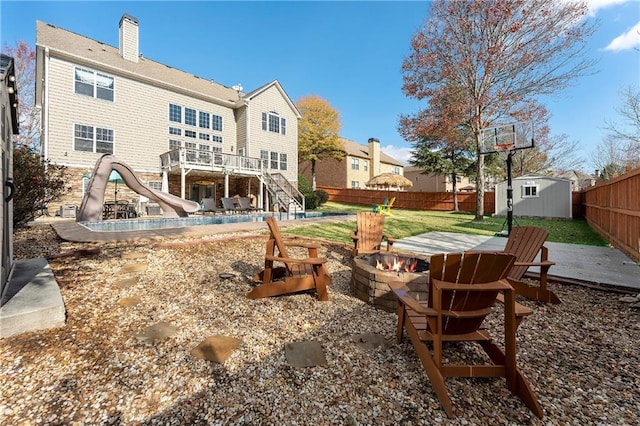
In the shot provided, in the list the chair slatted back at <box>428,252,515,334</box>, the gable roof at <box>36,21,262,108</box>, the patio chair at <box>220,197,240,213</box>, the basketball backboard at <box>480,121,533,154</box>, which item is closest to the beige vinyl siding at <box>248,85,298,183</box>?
the gable roof at <box>36,21,262,108</box>

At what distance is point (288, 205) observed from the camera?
1748cm

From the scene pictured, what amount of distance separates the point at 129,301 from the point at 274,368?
2.23 m

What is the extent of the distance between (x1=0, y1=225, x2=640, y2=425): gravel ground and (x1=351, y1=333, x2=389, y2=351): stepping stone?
0.14 ft

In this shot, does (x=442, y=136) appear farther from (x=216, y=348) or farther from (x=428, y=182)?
(x=428, y=182)

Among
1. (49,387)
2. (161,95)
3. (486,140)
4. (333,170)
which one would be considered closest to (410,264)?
(49,387)

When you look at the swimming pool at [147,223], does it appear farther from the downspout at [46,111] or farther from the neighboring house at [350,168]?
the neighboring house at [350,168]

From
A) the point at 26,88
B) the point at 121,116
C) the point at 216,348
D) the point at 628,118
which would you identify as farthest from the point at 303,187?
the point at 26,88

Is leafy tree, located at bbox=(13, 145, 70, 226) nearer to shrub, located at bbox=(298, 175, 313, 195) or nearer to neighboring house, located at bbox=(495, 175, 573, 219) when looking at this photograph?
shrub, located at bbox=(298, 175, 313, 195)

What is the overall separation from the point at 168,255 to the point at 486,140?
43.4 ft

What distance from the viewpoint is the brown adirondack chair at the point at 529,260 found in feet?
12.3

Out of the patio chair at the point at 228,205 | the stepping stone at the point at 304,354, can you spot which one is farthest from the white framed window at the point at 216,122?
the stepping stone at the point at 304,354

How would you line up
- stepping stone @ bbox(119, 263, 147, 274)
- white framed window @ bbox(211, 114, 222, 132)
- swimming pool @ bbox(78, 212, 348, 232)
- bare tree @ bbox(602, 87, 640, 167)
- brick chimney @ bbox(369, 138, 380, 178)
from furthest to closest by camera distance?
brick chimney @ bbox(369, 138, 380, 178) < white framed window @ bbox(211, 114, 222, 132) < bare tree @ bbox(602, 87, 640, 167) < swimming pool @ bbox(78, 212, 348, 232) < stepping stone @ bbox(119, 263, 147, 274)

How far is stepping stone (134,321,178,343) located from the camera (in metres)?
2.62

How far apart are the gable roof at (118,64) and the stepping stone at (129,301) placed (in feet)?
53.6
